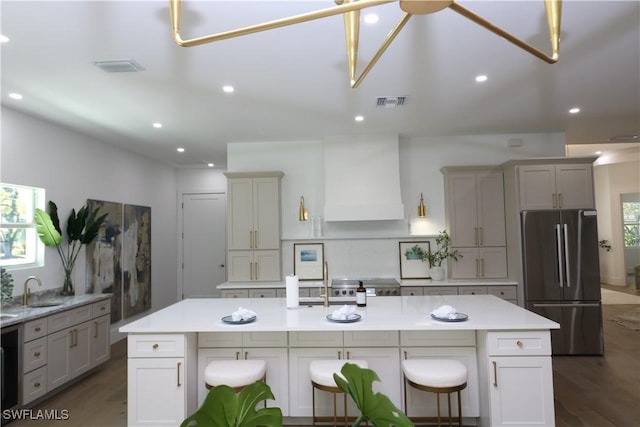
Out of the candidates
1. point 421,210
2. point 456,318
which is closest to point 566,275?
point 421,210

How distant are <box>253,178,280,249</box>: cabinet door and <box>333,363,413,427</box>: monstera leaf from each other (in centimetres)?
439

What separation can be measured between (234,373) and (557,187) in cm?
453

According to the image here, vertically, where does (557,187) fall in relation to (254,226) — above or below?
above

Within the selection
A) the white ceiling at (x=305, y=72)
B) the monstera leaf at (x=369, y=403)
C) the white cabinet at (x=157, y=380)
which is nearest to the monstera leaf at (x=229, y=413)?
the monstera leaf at (x=369, y=403)

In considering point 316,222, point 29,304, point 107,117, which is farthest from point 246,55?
point 29,304

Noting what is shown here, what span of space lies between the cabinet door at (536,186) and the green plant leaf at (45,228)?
5.64 metres

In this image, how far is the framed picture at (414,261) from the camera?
5.45 metres

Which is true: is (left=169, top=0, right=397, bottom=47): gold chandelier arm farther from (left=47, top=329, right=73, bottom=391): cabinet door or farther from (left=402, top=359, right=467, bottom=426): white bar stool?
(left=47, top=329, right=73, bottom=391): cabinet door

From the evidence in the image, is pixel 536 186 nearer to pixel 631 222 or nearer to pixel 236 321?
pixel 236 321

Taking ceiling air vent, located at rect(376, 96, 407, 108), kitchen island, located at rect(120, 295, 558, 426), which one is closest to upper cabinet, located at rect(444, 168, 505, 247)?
ceiling air vent, located at rect(376, 96, 407, 108)

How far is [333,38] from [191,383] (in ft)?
8.96

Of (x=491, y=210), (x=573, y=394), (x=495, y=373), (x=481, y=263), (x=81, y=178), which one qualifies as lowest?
(x=573, y=394)

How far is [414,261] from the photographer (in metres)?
5.48

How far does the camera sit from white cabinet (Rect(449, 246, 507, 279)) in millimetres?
5148
